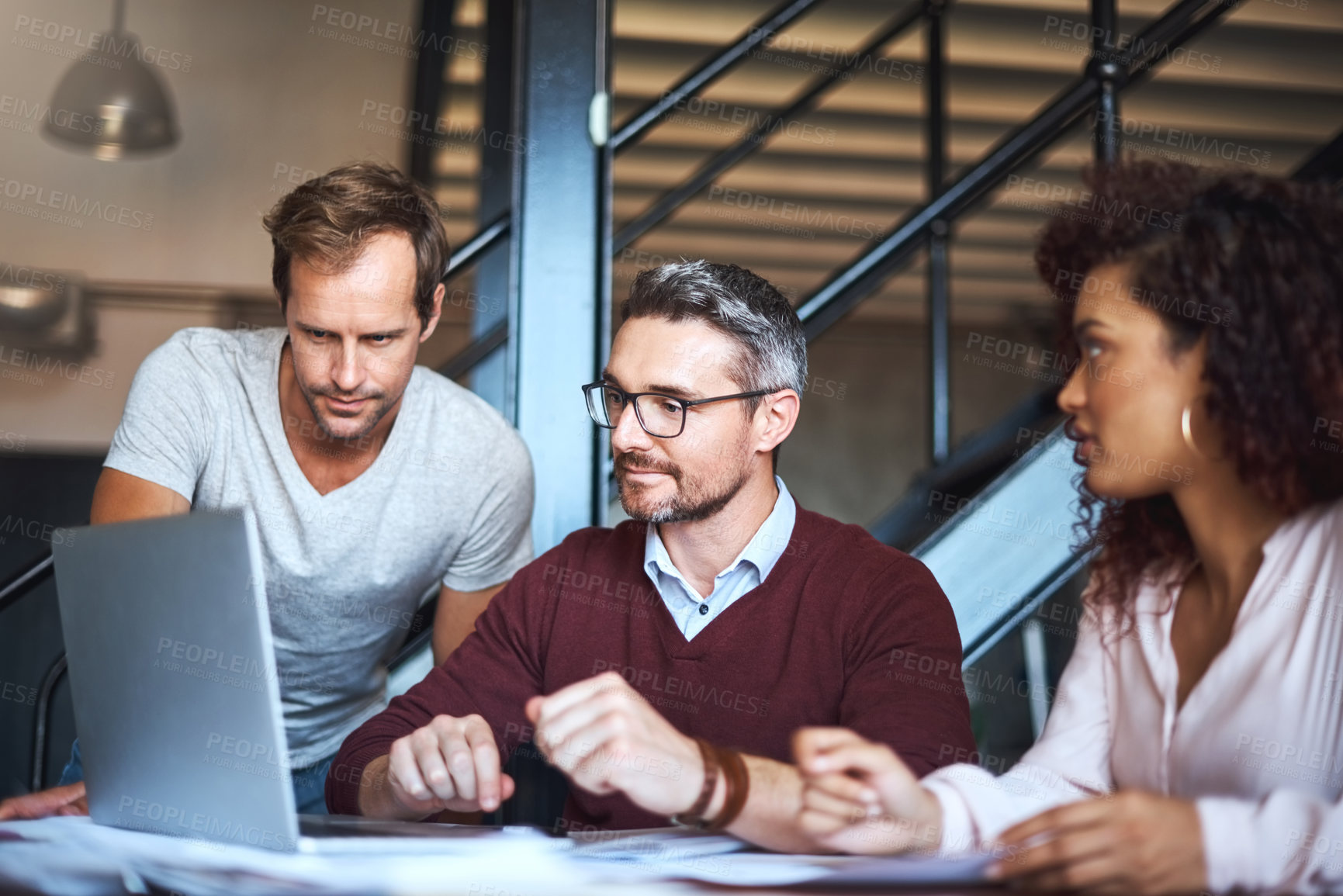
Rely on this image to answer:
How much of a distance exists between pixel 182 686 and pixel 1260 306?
0.97 meters

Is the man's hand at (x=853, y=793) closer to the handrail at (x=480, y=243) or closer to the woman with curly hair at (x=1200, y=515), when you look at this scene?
the woman with curly hair at (x=1200, y=515)

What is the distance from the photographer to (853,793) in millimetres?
899

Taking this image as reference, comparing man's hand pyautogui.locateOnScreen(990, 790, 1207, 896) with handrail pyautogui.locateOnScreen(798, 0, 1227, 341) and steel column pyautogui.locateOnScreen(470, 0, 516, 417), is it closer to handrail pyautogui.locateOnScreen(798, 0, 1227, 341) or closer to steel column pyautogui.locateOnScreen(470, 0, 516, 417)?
handrail pyautogui.locateOnScreen(798, 0, 1227, 341)

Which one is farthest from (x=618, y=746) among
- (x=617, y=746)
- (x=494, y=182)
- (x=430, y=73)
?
(x=430, y=73)

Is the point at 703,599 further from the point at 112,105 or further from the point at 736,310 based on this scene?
the point at 112,105

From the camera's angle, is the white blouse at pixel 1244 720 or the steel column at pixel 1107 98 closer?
the white blouse at pixel 1244 720

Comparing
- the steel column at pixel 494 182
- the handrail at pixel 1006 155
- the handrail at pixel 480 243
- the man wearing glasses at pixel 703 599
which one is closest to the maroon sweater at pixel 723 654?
the man wearing glasses at pixel 703 599

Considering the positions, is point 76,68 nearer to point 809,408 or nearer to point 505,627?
point 505,627

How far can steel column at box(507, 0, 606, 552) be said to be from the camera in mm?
2025

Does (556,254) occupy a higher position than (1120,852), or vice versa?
(556,254)

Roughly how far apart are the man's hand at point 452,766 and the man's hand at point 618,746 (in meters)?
0.16

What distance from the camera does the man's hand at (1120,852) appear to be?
796 millimetres

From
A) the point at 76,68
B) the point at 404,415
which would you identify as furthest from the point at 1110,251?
the point at 76,68

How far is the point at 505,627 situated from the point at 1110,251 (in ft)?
2.93
